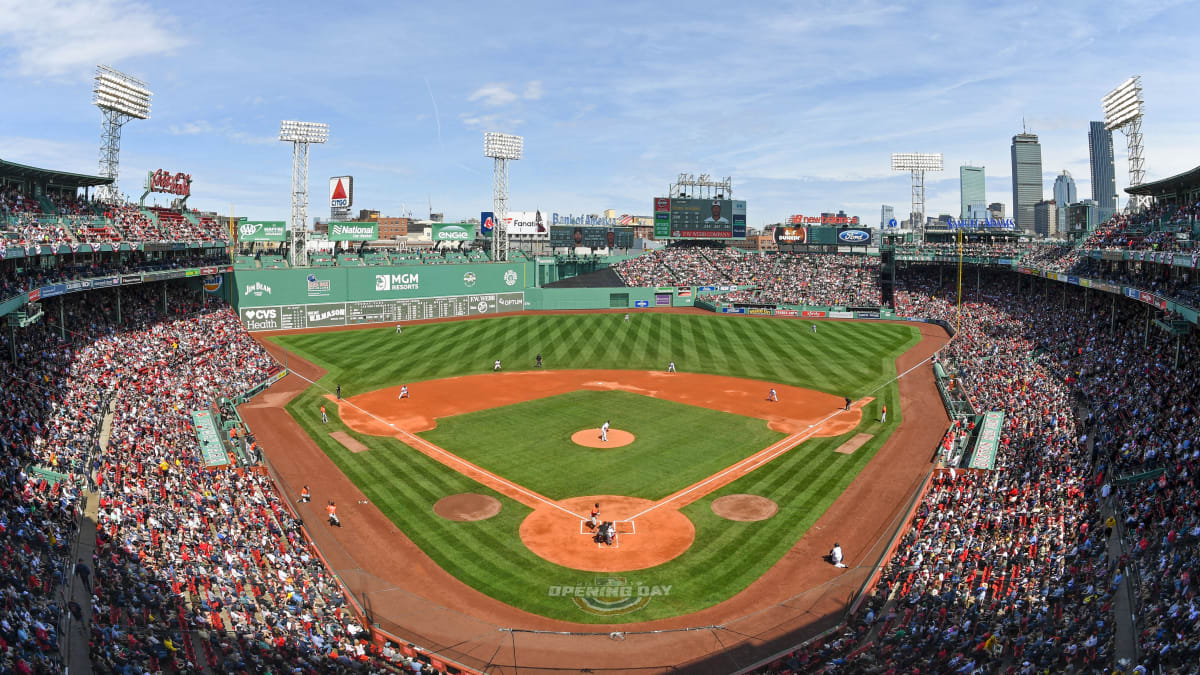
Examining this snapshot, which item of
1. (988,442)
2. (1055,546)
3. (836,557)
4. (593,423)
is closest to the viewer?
(1055,546)

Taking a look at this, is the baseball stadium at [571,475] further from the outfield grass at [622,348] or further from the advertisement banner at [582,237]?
the advertisement banner at [582,237]

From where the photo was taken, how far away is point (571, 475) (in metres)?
29.8

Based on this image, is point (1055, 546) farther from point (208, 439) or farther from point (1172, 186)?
point (1172, 186)

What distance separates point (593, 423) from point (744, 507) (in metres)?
12.0

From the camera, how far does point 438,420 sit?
3794 cm

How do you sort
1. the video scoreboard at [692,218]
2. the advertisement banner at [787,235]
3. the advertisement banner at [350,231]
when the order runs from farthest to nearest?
the advertisement banner at [787,235]
the video scoreboard at [692,218]
the advertisement banner at [350,231]

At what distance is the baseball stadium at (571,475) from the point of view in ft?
58.0

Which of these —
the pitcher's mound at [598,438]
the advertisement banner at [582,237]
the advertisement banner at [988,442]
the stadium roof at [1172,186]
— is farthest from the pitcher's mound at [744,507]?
the advertisement banner at [582,237]

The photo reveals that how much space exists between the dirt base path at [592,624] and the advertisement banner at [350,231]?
43.8 m

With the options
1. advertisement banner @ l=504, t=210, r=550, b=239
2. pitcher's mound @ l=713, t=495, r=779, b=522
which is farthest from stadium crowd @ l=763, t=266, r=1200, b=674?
advertisement banner @ l=504, t=210, r=550, b=239

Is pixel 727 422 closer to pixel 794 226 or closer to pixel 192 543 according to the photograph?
pixel 192 543

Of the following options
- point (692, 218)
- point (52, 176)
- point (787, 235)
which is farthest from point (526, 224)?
point (52, 176)

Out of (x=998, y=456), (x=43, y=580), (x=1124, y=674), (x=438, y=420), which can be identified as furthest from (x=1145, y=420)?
(x=43, y=580)

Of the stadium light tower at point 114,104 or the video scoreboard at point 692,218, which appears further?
the video scoreboard at point 692,218
